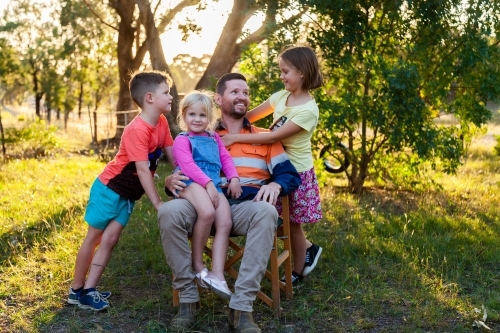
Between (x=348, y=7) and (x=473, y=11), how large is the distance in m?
1.43

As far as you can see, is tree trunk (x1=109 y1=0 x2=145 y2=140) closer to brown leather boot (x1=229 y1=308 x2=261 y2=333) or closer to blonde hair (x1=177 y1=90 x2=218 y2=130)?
blonde hair (x1=177 y1=90 x2=218 y2=130)

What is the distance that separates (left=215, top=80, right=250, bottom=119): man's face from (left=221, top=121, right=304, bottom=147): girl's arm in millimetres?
173

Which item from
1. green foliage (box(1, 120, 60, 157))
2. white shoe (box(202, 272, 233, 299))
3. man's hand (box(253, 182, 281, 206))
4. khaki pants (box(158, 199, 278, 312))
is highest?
man's hand (box(253, 182, 281, 206))

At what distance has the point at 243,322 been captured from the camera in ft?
11.5

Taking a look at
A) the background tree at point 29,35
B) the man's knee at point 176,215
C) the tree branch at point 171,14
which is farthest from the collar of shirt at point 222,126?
the background tree at point 29,35

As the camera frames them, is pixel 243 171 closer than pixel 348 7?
Yes

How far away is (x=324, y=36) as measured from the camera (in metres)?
7.15

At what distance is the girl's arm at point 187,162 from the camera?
12.3ft

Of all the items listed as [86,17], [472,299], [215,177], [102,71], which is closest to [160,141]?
[215,177]

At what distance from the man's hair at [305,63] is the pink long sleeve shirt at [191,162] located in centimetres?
76

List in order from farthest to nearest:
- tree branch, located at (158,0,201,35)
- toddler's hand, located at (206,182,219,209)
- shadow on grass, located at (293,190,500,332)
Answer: tree branch, located at (158,0,201,35)
shadow on grass, located at (293,190,500,332)
toddler's hand, located at (206,182,219,209)

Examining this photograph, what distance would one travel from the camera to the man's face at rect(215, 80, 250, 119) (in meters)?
4.09

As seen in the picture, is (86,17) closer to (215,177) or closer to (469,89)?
(469,89)

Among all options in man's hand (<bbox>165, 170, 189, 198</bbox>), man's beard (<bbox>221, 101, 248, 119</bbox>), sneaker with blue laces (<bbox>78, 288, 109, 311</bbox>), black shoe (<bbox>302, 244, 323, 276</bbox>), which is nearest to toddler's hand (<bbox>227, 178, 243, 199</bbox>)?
man's hand (<bbox>165, 170, 189, 198</bbox>)
